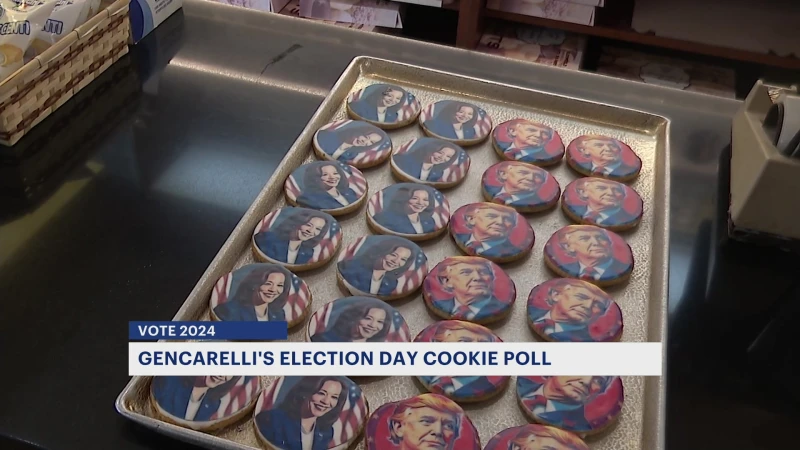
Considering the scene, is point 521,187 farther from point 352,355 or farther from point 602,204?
point 352,355

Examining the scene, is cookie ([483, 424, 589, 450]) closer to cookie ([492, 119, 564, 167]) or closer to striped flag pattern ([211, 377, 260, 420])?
striped flag pattern ([211, 377, 260, 420])

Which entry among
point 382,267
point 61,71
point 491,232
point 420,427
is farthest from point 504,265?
point 61,71

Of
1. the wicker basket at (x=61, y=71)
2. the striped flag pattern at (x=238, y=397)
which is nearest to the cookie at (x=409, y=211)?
the striped flag pattern at (x=238, y=397)

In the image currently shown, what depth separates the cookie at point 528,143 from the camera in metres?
0.87

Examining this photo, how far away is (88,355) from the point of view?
62 cm

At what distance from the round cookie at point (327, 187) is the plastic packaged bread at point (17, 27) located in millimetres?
356

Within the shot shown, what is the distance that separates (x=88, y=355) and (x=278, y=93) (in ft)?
1.59

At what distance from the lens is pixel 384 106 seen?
0.92m

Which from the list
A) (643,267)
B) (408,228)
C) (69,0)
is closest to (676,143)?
(643,267)

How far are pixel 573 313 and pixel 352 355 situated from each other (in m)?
0.23

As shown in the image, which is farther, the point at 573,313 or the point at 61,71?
the point at 61,71

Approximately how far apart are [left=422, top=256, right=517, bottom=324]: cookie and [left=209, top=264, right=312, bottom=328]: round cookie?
0.43ft

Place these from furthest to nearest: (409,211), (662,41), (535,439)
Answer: (662,41), (409,211), (535,439)

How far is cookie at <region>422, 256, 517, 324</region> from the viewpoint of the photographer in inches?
26.8
